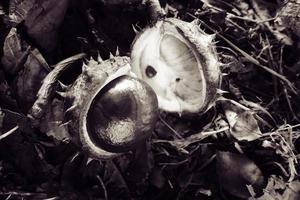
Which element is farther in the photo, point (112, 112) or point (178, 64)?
point (178, 64)

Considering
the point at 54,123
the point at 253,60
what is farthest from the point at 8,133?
the point at 253,60

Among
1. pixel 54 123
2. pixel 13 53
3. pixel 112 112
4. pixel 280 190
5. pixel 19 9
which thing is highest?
pixel 19 9

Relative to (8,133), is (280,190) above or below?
below

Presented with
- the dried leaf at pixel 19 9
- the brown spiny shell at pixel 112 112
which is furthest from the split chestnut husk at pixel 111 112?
the dried leaf at pixel 19 9

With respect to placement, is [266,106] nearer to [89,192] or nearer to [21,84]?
[89,192]

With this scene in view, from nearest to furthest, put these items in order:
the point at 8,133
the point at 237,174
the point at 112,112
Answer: the point at 112,112, the point at 8,133, the point at 237,174

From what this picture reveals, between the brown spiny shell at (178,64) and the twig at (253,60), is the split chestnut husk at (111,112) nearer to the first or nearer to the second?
the brown spiny shell at (178,64)

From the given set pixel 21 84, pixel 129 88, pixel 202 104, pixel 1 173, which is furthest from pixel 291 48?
pixel 1 173

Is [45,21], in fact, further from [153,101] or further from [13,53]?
[153,101]

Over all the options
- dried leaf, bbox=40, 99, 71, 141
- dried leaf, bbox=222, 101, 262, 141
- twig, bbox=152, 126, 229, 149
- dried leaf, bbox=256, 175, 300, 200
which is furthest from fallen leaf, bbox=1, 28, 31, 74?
dried leaf, bbox=256, 175, 300, 200
